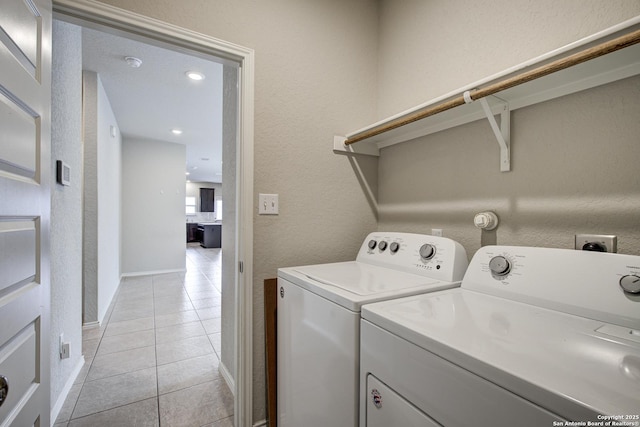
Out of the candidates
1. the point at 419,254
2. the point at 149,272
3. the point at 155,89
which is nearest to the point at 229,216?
the point at 419,254

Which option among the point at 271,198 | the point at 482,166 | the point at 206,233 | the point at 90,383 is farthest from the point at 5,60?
the point at 206,233

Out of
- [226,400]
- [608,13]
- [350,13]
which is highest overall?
[350,13]

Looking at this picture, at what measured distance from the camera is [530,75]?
0.94 m

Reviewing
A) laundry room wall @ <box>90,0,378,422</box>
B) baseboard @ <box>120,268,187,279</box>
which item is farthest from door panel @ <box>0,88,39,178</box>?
baseboard @ <box>120,268,187,279</box>

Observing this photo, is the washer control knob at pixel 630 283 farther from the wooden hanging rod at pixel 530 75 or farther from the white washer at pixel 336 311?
the wooden hanging rod at pixel 530 75

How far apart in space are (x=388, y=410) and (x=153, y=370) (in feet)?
6.75

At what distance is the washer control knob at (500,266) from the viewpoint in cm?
103

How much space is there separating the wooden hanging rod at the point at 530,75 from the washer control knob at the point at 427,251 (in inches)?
23.3

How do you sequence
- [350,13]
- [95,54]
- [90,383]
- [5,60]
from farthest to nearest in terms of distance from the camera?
[95,54]
[90,383]
[350,13]
[5,60]

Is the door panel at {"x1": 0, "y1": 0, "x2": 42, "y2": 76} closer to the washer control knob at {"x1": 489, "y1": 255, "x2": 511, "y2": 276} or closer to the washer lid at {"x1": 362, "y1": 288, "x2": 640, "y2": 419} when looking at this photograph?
the washer lid at {"x1": 362, "y1": 288, "x2": 640, "y2": 419}

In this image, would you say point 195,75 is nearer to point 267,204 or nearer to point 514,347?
point 267,204

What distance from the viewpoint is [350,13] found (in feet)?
5.91

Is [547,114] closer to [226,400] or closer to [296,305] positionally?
[296,305]

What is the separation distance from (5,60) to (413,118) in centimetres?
137
